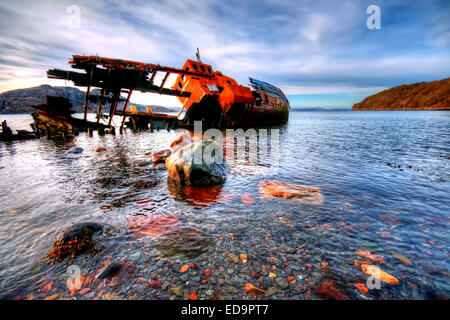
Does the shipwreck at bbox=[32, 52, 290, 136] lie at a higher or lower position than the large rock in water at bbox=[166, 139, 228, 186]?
higher

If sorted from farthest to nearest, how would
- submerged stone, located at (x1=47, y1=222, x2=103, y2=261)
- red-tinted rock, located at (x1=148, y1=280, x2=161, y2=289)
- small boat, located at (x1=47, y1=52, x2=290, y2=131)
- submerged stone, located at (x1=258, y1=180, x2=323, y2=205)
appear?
small boat, located at (x1=47, y1=52, x2=290, y2=131) < submerged stone, located at (x1=258, y1=180, x2=323, y2=205) < submerged stone, located at (x1=47, y1=222, x2=103, y2=261) < red-tinted rock, located at (x1=148, y1=280, x2=161, y2=289)

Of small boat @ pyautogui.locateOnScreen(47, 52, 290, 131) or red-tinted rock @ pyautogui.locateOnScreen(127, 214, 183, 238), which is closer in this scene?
red-tinted rock @ pyautogui.locateOnScreen(127, 214, 183, 238)

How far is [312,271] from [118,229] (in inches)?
138

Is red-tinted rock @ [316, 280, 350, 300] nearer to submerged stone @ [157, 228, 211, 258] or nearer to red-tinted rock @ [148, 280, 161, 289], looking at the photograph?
submerged stone @ [157, 228, 211, 258]

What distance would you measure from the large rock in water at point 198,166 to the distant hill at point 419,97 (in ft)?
616

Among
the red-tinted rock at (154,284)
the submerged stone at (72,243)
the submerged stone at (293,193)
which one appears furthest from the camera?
the submerged stone at (293,193)

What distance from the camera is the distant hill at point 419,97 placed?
133250 millimetres

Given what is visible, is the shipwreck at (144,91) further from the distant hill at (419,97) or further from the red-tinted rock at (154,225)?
the distant hill at (419,97)

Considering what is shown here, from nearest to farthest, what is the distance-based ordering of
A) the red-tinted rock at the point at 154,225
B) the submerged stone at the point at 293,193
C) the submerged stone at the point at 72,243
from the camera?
the submerged stone at the point at 72,243, the red-tinted rock at the point at 154,225, the submerged stone at the point at 293,193

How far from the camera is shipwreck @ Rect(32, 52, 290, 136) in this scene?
14273 millimetres

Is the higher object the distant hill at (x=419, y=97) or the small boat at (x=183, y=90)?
the distant hill at (x=419, y=97)

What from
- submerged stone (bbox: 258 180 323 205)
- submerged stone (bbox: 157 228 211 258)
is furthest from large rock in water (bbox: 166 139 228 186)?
submerged stone (bbox: 157 228 211 258)

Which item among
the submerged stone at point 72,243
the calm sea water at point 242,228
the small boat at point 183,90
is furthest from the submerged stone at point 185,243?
the small boat at point 183,90
